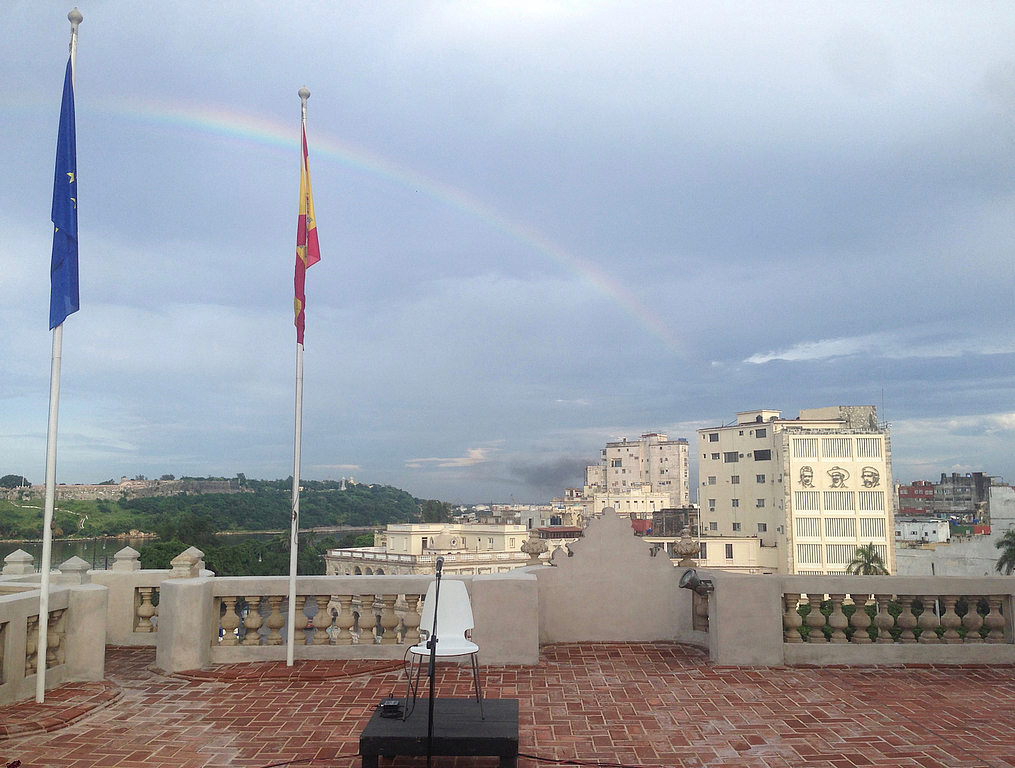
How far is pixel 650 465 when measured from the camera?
149 metres

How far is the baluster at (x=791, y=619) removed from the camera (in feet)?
26.9

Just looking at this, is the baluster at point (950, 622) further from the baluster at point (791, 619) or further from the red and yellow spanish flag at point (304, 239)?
the red and yellow spanish flag at point (304, 239)

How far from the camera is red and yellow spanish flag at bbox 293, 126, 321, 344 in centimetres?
827

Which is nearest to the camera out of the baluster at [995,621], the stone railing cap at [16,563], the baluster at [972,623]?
the baluster at [972,623]

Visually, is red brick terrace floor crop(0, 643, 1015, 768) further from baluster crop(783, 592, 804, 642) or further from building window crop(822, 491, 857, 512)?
building window crop(822, 491, 857, 512)

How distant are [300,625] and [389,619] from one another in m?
0.98

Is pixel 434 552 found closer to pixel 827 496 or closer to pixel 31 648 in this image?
pixel 827 496

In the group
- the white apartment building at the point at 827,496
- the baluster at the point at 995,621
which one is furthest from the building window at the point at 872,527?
the baluster at the point at 995,621

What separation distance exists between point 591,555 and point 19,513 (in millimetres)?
70366

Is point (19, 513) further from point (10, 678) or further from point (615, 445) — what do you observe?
point (615, 445)

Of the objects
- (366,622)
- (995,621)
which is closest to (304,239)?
(366,622)

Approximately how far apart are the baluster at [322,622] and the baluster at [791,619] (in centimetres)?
528

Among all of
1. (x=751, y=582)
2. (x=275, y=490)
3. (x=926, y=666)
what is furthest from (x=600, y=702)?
(x=275, y=490)

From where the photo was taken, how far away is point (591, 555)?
9.84 metres
